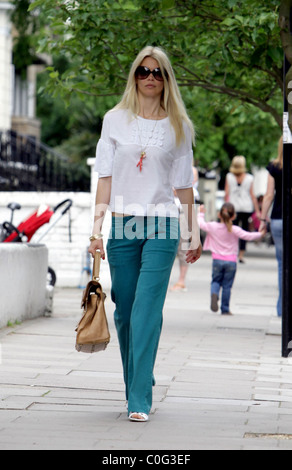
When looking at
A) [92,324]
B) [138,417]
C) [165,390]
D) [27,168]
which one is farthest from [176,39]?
[27,168]

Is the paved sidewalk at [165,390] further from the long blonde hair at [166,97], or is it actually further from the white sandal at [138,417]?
the long blonde hair at [166,97]

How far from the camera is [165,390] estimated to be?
6887 mm

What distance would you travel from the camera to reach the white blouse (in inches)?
232

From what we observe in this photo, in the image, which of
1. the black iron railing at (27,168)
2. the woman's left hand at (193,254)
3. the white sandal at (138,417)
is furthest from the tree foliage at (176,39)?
the black iron railing at (27,168)

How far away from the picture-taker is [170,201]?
5.96 metres

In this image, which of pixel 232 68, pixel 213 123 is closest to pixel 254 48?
pixel 232 68

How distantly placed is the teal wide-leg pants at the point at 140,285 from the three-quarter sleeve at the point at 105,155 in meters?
0.27

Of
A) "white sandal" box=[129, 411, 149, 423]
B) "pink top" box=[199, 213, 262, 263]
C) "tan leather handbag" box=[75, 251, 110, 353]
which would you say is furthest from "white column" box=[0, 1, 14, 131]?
"white sandal" box=[129, 411, 149, 423]

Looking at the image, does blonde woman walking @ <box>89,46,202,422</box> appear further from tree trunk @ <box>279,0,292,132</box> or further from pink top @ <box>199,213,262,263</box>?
pink top @ <box>199,213,262,263</box>

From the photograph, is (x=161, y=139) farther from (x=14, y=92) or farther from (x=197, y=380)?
(x=14, y=92)

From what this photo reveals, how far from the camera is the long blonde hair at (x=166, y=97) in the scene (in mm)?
5957

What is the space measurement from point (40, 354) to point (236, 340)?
7.43 ft

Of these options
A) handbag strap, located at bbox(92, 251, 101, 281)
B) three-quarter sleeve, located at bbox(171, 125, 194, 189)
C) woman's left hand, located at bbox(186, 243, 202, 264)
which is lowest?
handbag strap, located at bbox(92, 251, 101, 281)

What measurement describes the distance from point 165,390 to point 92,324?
1292mm
